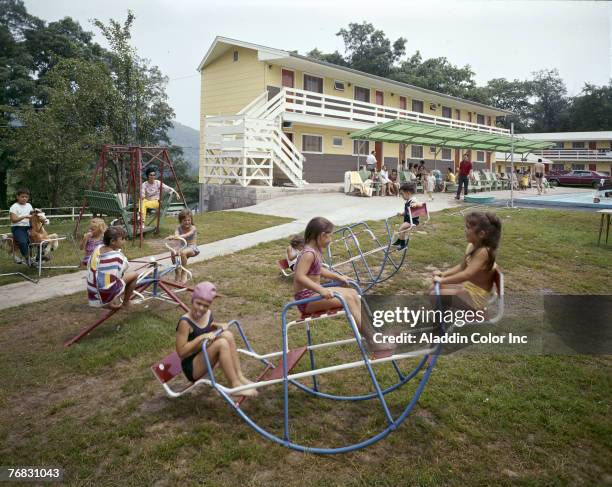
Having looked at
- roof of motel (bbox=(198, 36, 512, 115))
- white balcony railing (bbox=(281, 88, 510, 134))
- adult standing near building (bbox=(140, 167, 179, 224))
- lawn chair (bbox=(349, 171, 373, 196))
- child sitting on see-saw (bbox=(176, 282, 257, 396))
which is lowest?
child sitting on see-saw (bbox=(176, 282, 257, 396))

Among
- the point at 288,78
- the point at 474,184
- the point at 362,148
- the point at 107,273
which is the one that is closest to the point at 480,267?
the point at 107,273

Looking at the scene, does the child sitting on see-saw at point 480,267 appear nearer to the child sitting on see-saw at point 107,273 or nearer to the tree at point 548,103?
the child sitting on see-saw at point 107,273

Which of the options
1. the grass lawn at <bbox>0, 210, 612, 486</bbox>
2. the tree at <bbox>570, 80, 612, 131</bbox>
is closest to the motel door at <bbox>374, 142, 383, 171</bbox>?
the grass lawn at <bbox>0, 210, 612, 486</bbox>

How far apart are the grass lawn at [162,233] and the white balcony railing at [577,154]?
48.7m

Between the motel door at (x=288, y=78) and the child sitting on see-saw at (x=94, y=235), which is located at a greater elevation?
the motel door at (x=288, y=78)

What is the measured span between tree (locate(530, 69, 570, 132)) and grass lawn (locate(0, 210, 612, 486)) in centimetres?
7725

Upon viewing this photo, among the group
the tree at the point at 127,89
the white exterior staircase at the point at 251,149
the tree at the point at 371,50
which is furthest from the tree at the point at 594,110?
the tree at the point at 127,89

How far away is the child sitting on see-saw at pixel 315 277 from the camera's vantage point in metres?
4.08

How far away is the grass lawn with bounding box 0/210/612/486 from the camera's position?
3.11 metres

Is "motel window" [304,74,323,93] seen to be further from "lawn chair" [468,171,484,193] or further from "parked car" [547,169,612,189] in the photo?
"parked car" [547,169,612,189]

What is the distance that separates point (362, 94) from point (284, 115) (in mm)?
9210

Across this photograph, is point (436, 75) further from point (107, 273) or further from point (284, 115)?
point (107, 273)

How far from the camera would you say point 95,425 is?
3.62m

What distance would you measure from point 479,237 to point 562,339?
2.32 m
